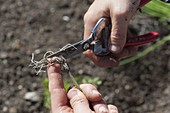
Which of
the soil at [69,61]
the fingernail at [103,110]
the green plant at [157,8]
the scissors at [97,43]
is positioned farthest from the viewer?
the soil at [69,61]

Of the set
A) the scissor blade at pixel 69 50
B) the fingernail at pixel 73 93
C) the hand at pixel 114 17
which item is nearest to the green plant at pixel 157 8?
the hand at pixel 114 17

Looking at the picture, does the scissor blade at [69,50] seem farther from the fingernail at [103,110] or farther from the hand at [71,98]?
the fingernail at [103,110]

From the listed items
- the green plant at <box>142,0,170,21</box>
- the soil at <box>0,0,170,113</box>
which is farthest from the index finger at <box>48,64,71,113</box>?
the soil at <box>0,0,170,113</box>

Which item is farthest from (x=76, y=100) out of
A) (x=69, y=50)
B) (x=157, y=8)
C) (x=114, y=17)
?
(x=157, y=8)

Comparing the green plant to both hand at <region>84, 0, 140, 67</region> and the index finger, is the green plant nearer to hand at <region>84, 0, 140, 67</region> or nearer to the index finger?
hand at <region>84, 0, 140, 67</region>

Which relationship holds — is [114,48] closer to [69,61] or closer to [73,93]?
[73,93]
